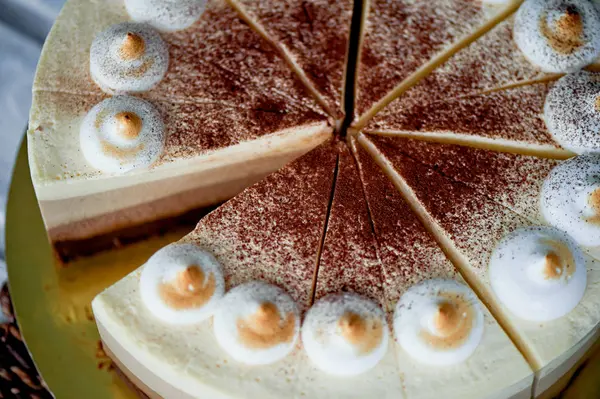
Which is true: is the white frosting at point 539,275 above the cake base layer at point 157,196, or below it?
below

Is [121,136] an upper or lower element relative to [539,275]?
upper

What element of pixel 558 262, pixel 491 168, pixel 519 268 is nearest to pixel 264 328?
pixel 519 268

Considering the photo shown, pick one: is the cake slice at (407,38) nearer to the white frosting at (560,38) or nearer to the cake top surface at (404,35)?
the cake top surface at (404,35)

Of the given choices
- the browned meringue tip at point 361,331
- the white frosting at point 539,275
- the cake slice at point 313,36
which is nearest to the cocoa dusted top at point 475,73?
the cake slice at point 313,36

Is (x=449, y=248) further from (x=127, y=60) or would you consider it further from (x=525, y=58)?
(x=127, y=60)

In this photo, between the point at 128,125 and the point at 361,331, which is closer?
the point at 361,331

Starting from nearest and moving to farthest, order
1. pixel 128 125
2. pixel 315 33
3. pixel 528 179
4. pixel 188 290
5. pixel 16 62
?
pixel 188 290 < pixel 128 125 < pixel 528 179 < pixel 315 33 < pixel 16 62

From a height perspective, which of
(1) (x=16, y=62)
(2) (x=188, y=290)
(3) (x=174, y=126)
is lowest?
(2) (x=188, y=290)
